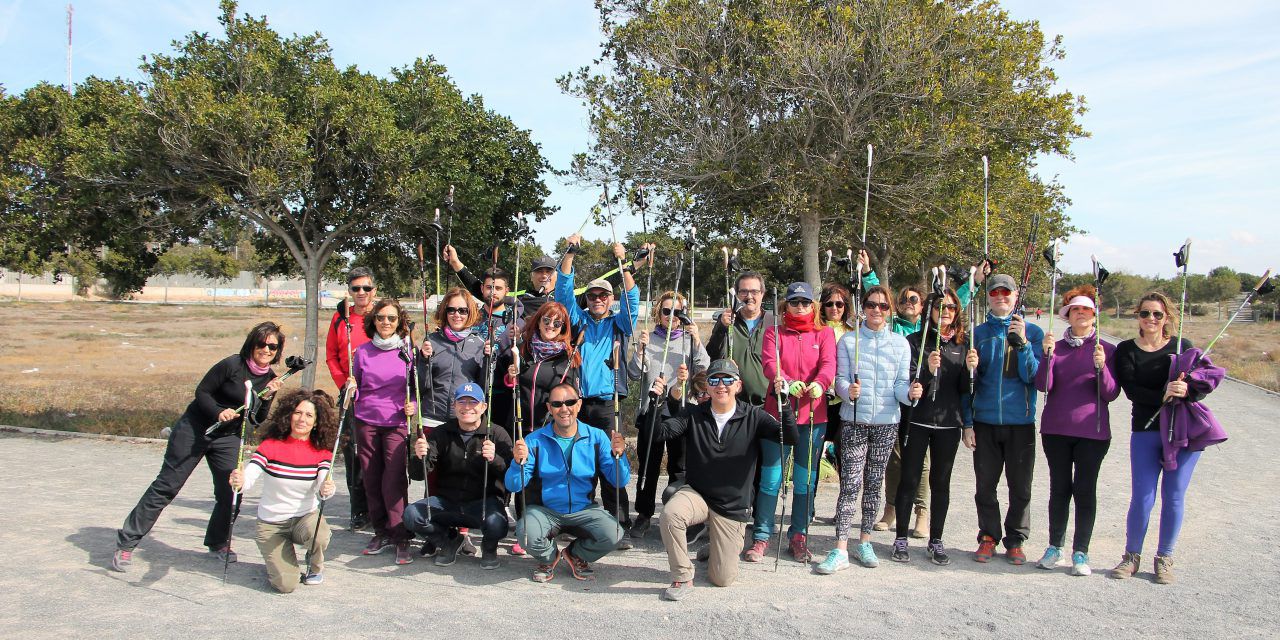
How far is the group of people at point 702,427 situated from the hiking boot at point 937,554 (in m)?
0.02

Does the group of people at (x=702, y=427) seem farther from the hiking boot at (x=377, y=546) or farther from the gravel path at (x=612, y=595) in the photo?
the gravel path at (x=612, y=595)

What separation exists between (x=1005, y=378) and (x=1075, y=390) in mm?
444

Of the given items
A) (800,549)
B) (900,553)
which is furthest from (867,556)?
(800,549)

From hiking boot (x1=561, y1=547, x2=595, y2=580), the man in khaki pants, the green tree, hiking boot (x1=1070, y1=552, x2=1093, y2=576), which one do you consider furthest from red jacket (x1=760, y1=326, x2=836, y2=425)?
the green tree

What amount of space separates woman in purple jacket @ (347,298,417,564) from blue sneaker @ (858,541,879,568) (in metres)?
3.23

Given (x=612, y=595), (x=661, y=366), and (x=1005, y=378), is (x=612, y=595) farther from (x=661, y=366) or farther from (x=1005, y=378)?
(x=1005, y=378)

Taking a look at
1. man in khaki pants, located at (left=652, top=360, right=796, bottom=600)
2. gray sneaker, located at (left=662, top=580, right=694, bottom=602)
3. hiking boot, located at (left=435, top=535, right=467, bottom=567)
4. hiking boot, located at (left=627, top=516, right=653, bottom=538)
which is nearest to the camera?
gray sneaker, located at (left=662, top=580, right=694, bottom=602)

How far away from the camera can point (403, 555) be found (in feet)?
18.4

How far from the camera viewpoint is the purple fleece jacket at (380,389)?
577 cm

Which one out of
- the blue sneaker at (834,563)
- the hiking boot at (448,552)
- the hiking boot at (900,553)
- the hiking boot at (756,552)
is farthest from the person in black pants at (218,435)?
the hiking boot at (900,553)

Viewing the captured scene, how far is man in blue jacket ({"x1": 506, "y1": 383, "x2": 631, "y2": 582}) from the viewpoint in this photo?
5309 millimetres

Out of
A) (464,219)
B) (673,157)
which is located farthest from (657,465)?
(673,157)

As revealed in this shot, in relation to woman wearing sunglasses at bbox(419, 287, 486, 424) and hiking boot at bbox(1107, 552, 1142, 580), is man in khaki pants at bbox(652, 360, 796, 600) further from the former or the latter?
hiking boot at bbox(1107, 552, 1142, 580)

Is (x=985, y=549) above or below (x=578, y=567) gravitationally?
above
